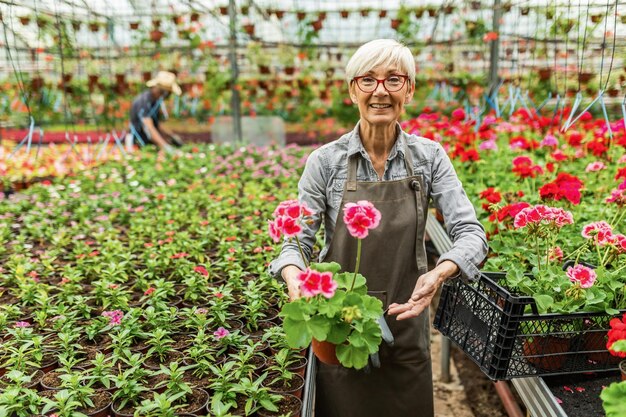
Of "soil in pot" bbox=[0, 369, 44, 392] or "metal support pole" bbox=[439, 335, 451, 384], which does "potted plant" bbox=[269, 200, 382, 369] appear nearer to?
"soil in pot" bbox=[0, 369, 44, 392]

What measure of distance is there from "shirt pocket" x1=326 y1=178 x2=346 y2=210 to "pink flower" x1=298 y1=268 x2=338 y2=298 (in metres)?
0.50

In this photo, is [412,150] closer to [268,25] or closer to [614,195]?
[614,195]

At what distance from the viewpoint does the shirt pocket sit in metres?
1.67

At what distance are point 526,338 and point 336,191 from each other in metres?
0.67

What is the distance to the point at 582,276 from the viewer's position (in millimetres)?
Answer: 1520

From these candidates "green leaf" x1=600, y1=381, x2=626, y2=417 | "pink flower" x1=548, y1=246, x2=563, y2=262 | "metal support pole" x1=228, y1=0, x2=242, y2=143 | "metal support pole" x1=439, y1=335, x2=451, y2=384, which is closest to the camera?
"green leaf" x1=600, y1=381, x2=626, y2=417

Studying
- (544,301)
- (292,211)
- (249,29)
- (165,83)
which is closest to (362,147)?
(292,211)

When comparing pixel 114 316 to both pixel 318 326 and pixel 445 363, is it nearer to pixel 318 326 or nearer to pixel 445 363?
pixel 318 326

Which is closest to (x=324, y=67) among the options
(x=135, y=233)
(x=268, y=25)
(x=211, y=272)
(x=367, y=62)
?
(x=268, y=25)

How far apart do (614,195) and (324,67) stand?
22.2 ft

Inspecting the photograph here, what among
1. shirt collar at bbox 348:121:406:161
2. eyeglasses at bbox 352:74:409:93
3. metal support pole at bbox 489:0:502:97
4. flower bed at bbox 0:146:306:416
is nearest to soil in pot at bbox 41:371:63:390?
flower bed at bbox 0:146:306:416

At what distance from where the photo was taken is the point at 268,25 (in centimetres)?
862

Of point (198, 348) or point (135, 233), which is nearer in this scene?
point (198, 348)

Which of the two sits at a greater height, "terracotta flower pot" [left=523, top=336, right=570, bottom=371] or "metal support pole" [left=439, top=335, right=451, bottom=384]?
"terracotta flower pot" [left=523, top=336, right=570, bottom=371]
